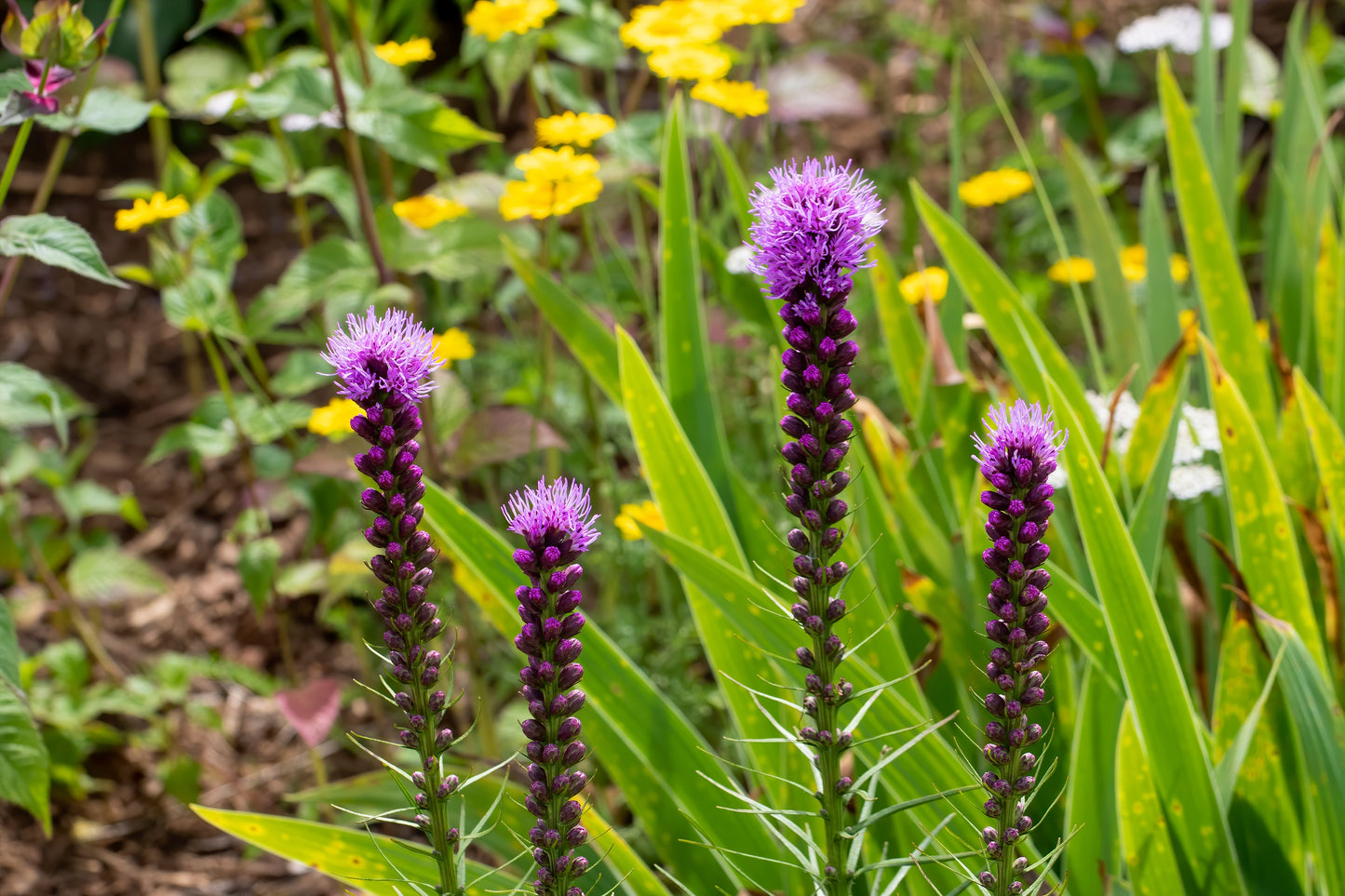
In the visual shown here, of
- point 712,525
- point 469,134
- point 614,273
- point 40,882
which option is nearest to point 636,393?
point 712,525

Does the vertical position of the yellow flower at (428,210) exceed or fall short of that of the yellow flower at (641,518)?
it exceeds it

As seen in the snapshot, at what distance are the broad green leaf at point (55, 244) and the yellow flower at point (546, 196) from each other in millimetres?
667

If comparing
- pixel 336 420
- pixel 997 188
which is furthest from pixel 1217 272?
pixel 336 420

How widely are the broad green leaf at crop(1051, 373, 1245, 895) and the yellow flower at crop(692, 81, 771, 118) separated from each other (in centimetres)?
95

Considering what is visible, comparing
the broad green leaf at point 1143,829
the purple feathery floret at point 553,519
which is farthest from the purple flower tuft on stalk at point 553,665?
the broad green leaf at point 1143,829

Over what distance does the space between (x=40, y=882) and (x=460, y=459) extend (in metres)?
1.17

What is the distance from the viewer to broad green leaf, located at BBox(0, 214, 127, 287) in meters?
1.27

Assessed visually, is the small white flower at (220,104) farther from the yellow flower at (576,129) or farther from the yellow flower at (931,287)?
the yellow flower at (931,287)

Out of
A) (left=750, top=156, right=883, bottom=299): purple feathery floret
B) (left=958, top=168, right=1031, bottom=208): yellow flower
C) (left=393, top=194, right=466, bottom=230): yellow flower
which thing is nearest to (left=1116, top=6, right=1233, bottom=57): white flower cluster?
(left=958, top=168, right=1031, bottom=208): yellow flower

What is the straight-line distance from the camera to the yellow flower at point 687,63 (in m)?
1.87

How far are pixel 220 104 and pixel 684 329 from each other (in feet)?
3.10

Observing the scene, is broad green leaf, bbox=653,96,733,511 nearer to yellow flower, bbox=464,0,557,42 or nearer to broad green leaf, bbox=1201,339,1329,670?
yellow flower, bbox=464,0,557,42

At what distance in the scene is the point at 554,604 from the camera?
0.82m

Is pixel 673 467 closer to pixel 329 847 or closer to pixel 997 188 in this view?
pixel 329 847
